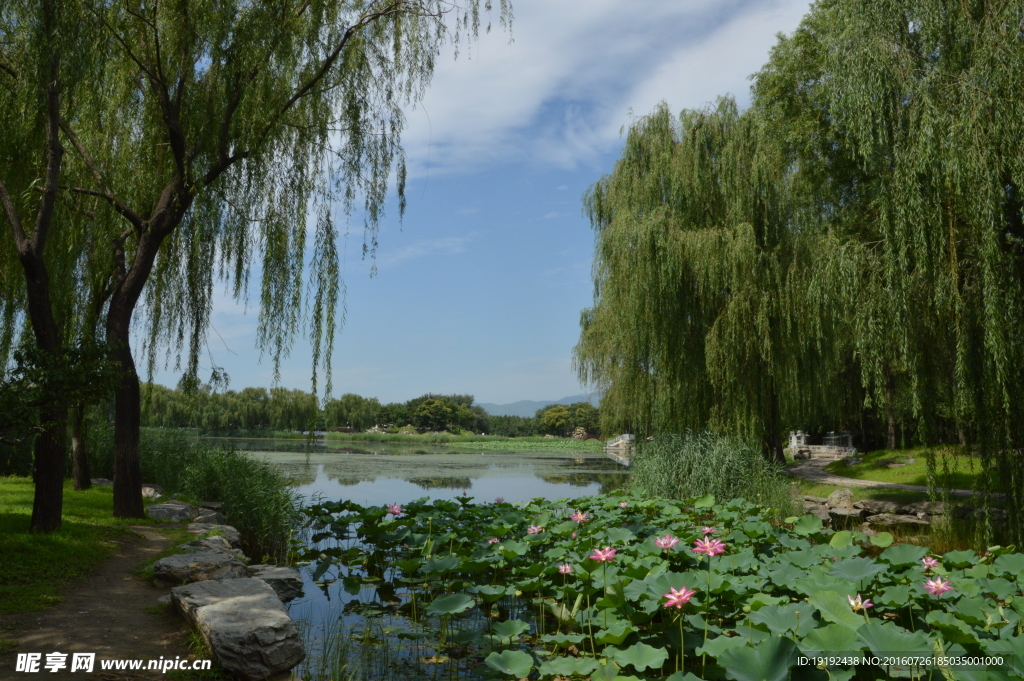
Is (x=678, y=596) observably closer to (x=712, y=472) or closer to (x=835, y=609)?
(x=835, y=609)

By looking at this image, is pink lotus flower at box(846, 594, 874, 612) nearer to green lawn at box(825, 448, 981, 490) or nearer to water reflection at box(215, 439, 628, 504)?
water reflection at box(215, 439, 628, 504)

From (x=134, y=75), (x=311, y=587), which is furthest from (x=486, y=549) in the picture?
(x=134, y=75)

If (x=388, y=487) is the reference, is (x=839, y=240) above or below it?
above

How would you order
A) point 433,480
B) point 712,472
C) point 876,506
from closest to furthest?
point 712,472
point 876,506
point 433,480

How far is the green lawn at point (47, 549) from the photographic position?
153 inches

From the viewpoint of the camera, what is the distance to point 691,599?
308 centimetres

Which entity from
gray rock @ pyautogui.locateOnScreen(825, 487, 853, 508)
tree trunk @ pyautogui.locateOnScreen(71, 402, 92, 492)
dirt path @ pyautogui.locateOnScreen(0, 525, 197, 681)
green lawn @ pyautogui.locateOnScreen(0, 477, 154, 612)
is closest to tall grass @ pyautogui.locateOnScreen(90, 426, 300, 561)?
tree trunk @ pyautogui.locateOnScreen(71, 402, 92, 492)

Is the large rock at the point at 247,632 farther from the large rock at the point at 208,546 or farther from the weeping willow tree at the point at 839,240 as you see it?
the weeping willow tree at the point at 839,240

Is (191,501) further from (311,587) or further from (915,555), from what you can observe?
(915,555)

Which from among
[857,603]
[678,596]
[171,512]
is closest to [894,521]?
[857,603]

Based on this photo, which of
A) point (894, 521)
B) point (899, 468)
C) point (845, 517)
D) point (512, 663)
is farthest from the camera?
point (899, 468)

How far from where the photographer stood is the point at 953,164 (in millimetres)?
5406

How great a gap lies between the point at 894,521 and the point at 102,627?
9.15 m

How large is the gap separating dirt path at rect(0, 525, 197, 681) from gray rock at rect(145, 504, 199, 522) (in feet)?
7.60
